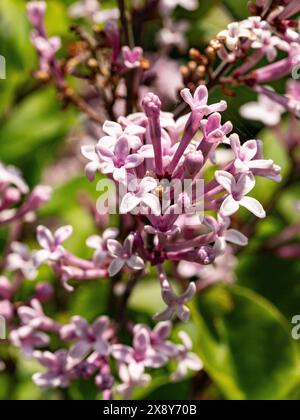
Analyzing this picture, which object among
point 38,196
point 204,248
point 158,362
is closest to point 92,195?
point 38,196

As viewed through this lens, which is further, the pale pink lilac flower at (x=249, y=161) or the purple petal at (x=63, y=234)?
the purple petal at (x=63, y=234)

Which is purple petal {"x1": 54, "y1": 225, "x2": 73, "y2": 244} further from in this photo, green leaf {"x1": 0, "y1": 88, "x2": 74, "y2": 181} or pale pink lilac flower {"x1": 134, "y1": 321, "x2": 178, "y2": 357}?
green leaf {"x1": 0, "y1": 88, "x2": 74, "y2": 181}

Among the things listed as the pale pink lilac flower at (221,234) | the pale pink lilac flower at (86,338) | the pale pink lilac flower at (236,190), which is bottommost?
the pale pink lilac flower at (86,338)

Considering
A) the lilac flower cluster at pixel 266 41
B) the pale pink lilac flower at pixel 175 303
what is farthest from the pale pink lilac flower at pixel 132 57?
the pale pink lilac flower at pixel 175 303

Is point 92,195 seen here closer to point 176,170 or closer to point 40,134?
point 40,134

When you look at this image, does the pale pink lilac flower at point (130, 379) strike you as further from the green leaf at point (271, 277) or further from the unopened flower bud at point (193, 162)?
Answer: the green leaf at point (271, 277)

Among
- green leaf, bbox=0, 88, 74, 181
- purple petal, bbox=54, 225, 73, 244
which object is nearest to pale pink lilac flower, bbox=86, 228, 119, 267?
purple petal, bbox=54, 225, 73, 244
